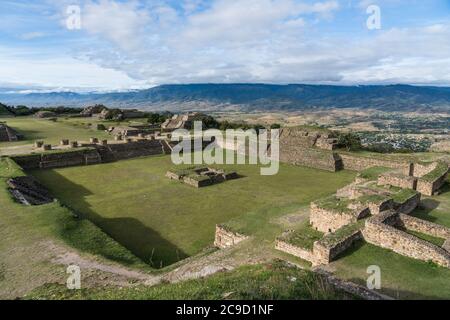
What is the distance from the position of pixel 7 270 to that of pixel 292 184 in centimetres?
1551

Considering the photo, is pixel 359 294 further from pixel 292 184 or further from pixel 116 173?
pixel 116 173

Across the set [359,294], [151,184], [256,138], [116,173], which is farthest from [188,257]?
[256,138]

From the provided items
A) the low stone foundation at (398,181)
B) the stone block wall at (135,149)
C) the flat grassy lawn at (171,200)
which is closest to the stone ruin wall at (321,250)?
the flat grassy lawn at (171,200)

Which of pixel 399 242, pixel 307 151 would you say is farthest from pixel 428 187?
pixel 307 151

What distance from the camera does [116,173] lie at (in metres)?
23.8

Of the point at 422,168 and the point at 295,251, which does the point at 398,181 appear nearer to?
the point at 422,168

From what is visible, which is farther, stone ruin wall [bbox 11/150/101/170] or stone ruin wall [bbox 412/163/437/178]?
stone ruin wall [bbox 11/150/101/170]

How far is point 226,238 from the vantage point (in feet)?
42.0

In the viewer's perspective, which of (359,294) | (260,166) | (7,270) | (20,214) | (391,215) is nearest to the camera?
A: (359,294)

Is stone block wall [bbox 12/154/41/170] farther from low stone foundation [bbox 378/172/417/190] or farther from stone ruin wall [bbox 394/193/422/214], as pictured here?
stone ruin wall [bbox 394/193/422/214]

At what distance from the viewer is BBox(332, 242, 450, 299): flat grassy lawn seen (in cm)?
830

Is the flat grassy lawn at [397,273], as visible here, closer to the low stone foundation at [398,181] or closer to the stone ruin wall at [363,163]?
the low stone foundation at [398,181]

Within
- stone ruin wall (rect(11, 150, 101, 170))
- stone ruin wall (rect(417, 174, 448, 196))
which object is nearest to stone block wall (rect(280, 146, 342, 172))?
stone ruin wall (rect(417, 174, 448, 196))

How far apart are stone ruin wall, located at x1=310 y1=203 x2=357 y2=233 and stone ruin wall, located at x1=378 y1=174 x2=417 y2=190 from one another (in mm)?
5687
